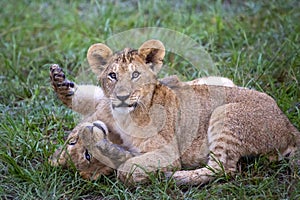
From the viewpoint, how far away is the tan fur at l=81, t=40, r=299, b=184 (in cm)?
536

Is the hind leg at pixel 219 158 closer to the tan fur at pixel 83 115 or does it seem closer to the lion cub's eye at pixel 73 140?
the tan fur at pixel 83 115

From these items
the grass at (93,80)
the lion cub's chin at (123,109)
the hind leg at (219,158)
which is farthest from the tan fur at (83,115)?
the hind leg at (219,158)

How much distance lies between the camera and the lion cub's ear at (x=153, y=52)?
5.52 metres

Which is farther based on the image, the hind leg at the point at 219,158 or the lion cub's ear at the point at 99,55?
the lion cub's ear at the point at 99,55

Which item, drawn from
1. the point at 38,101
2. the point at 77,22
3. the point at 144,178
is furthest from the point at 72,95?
the point at 77,22

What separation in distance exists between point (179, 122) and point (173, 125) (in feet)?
0.26

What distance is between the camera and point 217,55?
762 cm

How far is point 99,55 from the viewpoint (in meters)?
5.69

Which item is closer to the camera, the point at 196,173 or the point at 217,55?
the point at 196,173

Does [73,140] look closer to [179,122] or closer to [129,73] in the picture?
[129,73]

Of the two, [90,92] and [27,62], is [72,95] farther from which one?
[27,62]

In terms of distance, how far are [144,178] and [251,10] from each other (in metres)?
4.20

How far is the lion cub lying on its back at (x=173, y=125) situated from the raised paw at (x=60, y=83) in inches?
20.0

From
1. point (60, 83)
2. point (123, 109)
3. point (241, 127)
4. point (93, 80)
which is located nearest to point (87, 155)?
point (123, 109)
